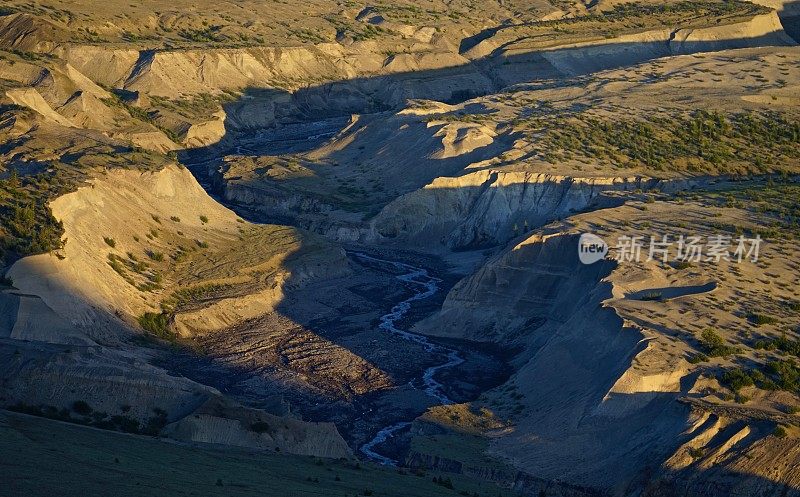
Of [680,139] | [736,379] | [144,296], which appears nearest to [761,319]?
[736,379]

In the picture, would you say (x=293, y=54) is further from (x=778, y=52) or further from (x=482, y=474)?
(x=482, y=474)

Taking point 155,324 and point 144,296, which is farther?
point 144,296

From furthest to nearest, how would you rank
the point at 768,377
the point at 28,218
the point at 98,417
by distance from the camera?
the point at 28,218 < the point at 768,377 < the point at 98,417

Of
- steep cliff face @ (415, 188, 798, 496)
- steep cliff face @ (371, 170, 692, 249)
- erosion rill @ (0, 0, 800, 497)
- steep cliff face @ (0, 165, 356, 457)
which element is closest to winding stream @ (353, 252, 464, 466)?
erosion rill @ (0, 0, 800, 497)

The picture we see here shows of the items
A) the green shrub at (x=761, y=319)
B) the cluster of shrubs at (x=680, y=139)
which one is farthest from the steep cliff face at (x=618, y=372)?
the cluster of shrubs at (x=680, y=139)

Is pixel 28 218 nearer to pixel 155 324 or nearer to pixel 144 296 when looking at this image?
pixel 144 296

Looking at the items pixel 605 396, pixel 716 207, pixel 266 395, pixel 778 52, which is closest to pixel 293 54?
pixel 778 52

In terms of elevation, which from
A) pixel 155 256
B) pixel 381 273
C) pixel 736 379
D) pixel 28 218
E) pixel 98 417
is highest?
pixel 28 218
